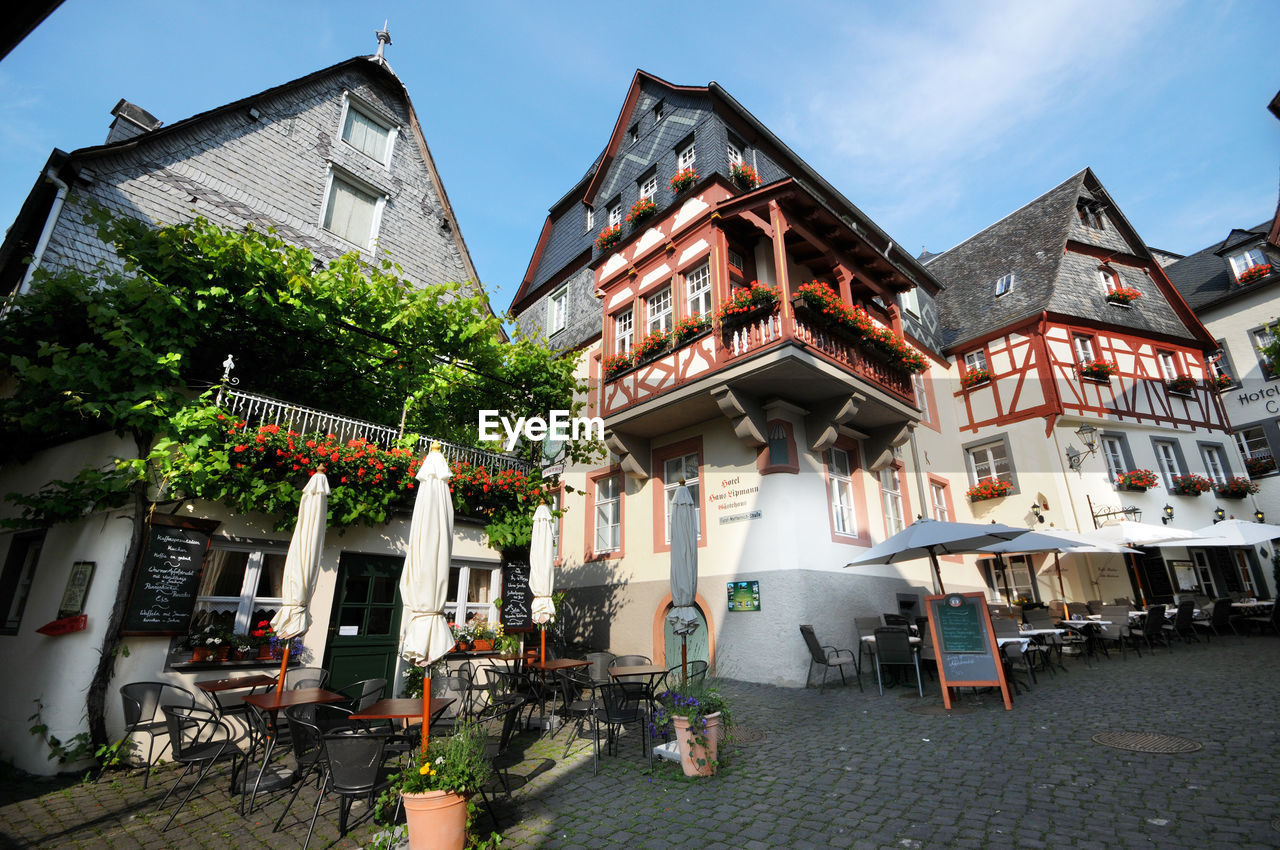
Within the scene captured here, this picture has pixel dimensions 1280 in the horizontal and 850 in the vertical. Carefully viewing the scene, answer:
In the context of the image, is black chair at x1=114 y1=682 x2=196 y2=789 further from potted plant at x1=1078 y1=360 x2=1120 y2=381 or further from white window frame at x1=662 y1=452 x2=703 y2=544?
potted plant at x1=1078 y1=360 x2=1120 y2=381

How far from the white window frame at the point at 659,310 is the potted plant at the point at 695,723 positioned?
8.64m

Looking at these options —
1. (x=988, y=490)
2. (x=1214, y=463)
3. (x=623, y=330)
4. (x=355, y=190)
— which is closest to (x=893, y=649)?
(x=623, y=330)

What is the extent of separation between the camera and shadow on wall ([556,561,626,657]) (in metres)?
13.5

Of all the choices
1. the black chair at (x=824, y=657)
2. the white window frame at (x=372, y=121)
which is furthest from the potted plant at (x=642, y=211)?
the black chair at (x=824, y=657)

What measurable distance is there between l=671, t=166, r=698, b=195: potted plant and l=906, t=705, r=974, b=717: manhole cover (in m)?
11.0

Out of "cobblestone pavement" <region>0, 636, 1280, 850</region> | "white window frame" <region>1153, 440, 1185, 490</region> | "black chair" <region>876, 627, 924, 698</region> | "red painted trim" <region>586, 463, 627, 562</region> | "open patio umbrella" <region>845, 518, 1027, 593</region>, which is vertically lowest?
"cobblestone pavement" <region>0, 636, 1280, 850</region>

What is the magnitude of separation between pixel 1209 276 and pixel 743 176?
21926 mm

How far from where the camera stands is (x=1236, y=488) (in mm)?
17250

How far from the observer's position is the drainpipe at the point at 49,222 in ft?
29.7

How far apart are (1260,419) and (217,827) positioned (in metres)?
27.8

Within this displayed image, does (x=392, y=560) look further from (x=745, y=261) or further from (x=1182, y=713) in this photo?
(x=1182, y=713)

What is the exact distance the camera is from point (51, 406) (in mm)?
7148

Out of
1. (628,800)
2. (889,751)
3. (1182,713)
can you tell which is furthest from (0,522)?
(1182,713)

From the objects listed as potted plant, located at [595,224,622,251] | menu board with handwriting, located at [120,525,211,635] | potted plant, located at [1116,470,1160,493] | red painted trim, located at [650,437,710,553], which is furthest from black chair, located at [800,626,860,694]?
potted plant, located at [1116,470,1160,493]
